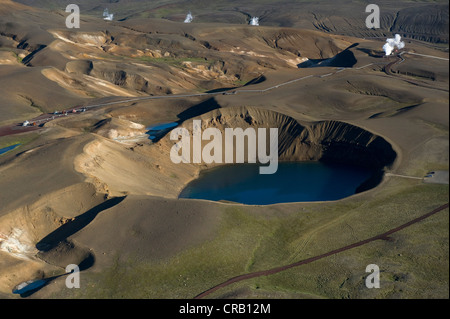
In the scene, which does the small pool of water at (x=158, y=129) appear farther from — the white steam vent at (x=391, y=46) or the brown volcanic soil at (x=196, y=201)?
the white steam vent at (x=391, y=46)

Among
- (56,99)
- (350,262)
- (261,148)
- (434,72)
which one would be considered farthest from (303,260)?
(56,99)

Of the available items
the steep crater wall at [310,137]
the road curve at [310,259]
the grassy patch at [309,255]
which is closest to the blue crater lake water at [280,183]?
the steep crater wall at [310,137]

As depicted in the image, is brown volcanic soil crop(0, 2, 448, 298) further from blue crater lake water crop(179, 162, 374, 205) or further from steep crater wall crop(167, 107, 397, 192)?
blue crater lake water crop(179, 162, 374, 205)

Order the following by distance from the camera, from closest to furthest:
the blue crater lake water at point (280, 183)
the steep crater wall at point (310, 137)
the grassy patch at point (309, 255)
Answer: the grassy patch at point (309, 255)
the blue crater lake water at point (280, 183)
the steep crater wall at point (310, 137)

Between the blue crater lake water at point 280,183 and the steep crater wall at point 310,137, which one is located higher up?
the steep crater wall at point 310,137

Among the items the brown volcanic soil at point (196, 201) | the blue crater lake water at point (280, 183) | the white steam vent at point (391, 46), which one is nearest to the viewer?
the brown volcanic soil at point (196, 201)

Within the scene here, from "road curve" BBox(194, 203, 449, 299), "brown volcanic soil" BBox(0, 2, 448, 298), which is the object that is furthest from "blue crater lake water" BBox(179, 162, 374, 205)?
"road curve" BBox(194, 203, 449, 299)

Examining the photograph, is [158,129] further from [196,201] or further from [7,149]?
[196,201]
